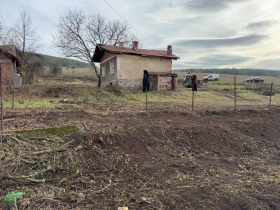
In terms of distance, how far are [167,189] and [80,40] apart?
26805 mm

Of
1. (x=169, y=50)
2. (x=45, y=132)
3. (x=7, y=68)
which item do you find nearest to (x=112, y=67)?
(x=169, y=50)

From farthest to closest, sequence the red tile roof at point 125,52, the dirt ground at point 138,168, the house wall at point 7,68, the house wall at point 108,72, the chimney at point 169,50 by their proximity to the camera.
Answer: the chimney at point 169,50 < the house wall at point 108,72 < the red tile roof at point 125,52 < the house wall at point 7,68 < the dirt ground at point 138,168

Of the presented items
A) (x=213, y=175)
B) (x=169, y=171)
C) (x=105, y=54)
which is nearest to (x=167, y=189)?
(x=169, y=171)

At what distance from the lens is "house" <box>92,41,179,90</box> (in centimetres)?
2344

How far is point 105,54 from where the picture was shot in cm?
2630

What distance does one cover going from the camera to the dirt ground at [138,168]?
4184 millimetres

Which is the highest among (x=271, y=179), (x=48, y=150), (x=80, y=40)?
(x=80, y=40)

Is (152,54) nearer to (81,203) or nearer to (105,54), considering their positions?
(105,54)

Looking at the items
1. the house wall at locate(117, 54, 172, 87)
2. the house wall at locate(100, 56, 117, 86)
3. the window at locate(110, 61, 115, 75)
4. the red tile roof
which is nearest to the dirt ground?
the house wall at locate(117, 54, 172, 87)

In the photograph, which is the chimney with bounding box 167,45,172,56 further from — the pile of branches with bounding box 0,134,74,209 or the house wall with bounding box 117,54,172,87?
the pile of branches with bounding box 0,134,74,209

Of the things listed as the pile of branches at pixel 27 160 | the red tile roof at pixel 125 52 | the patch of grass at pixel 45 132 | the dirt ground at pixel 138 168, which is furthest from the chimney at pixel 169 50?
the pile of branches at pixel 27 160

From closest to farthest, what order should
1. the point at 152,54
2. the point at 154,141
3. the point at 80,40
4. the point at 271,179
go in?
the point at 271,179, the point at 154,141, the point at 152,54, the point at 80,40

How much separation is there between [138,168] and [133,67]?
19457mm

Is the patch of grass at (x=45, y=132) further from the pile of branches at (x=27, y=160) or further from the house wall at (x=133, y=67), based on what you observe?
the house wall at (x=133, y=67)
